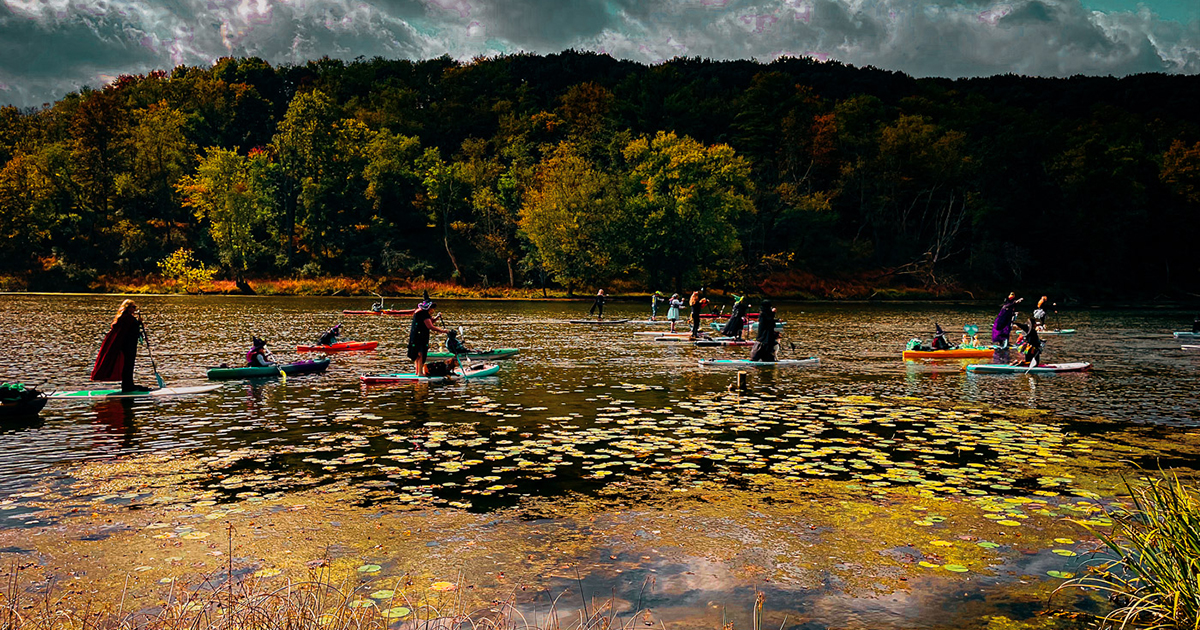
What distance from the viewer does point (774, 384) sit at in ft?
77.2

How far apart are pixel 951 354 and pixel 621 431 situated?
1972cm

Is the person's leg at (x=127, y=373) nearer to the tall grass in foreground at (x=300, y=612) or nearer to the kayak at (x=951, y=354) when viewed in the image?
the tall grass in foreground at (x=300, y=612)

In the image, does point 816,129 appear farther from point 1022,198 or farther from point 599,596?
point 599,596

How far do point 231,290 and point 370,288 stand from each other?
651 inches

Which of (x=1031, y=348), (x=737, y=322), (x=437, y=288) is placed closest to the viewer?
(x=1031, y=348)

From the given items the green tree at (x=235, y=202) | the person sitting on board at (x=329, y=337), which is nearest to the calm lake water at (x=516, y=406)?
the person sitting on board at (x=329, y=337)

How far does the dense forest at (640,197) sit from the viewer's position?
309ft

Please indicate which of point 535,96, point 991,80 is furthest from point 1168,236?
point 535,96

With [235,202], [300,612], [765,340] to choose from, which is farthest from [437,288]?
[300,612]

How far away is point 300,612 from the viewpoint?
22.2ft

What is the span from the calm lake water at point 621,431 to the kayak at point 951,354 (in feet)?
2.74

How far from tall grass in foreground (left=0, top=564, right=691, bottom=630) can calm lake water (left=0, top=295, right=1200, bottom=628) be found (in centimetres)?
94

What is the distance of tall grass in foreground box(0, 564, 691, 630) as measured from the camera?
637 cm

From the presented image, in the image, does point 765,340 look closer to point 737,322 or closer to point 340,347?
point 737,322
